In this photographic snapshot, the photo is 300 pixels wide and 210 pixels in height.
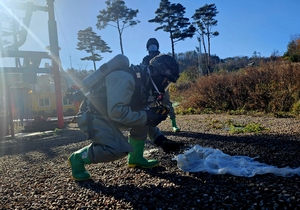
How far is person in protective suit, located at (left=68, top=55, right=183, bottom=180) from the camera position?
2.55m

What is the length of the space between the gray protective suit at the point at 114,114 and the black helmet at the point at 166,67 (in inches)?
5.5

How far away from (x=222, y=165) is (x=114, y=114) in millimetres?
1211

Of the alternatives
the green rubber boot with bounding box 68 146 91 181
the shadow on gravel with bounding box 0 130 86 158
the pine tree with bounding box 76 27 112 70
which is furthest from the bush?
the pine tree with bounding box 76 27 112 70

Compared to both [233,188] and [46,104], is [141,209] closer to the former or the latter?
[233,188]

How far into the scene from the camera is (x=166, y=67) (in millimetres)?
2678

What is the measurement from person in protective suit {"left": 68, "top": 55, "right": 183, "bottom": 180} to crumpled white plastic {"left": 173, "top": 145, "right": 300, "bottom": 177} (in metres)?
0.26

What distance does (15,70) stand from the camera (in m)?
9.03

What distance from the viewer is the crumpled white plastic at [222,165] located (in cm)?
250

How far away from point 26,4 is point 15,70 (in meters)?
2.10

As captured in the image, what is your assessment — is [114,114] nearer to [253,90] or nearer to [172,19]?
[253,90]

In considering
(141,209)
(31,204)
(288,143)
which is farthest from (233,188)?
(288,143)

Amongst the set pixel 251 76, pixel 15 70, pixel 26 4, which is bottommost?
pixel 251 76

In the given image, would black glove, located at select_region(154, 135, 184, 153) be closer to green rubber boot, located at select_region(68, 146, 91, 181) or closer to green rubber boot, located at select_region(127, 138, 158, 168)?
green rubber boot, located at select_region(127, 138, 158, 168)

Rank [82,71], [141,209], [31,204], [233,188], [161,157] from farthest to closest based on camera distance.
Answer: [82,71], [161,157], [31,204], [233,188], [141,209]
